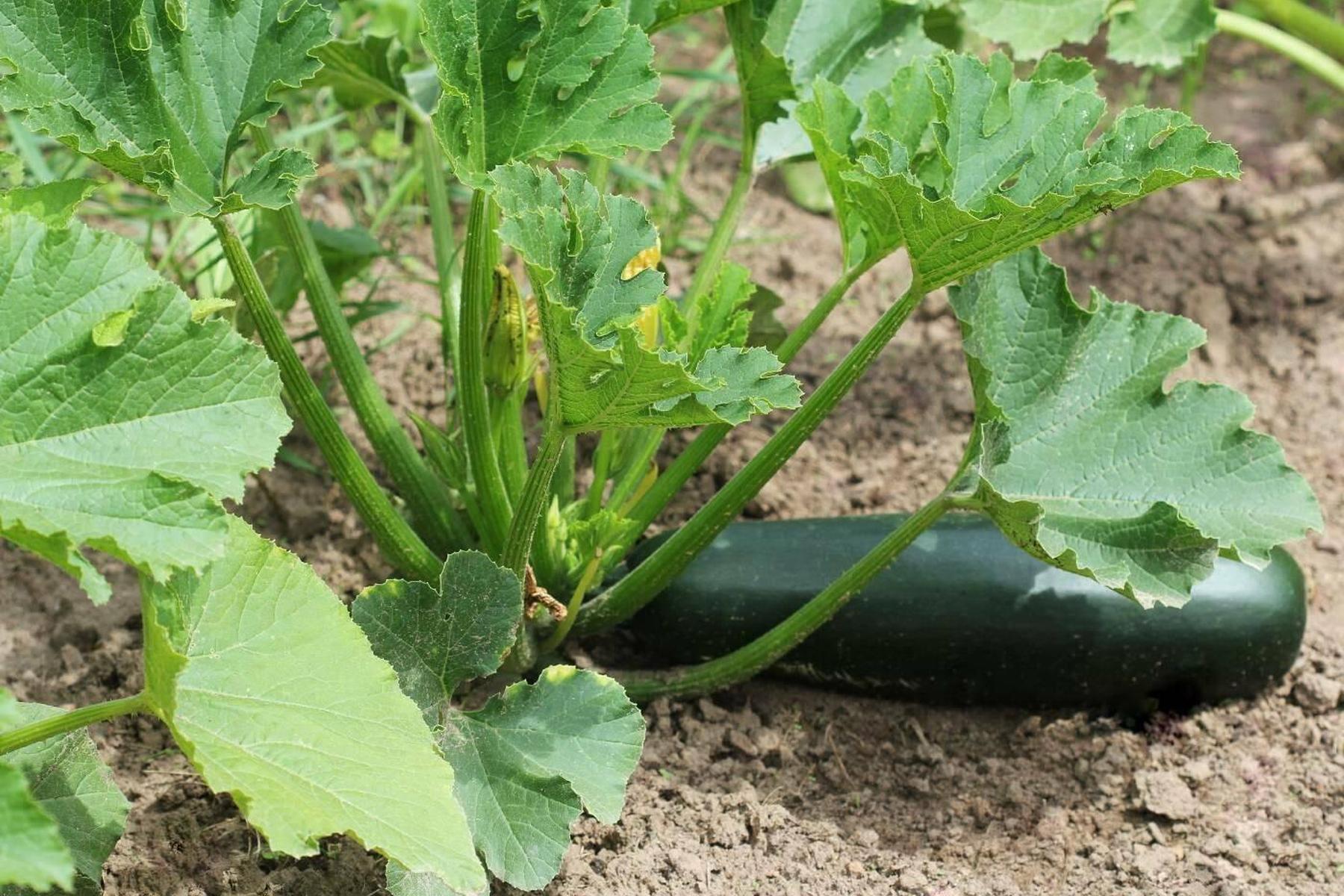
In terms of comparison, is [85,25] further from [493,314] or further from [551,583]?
[551,583]

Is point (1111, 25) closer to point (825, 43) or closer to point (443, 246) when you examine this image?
point (825, 43)

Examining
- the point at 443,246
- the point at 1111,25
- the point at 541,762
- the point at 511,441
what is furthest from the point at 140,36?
the point at 1111,25

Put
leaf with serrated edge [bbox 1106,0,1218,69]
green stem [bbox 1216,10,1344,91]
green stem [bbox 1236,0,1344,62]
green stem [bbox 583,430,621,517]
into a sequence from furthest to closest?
green stem [bbox 1236,0,1344,62], green stem [bbox 1216,10,1344,91], leaf with serrated edge [bbox 1106,0,1218,69], green stem [bbox 583,430,621,517]

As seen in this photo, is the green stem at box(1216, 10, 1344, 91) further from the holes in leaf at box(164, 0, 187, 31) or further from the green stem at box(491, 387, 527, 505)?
the holes in leaf at box(164, 0, 187, 31)

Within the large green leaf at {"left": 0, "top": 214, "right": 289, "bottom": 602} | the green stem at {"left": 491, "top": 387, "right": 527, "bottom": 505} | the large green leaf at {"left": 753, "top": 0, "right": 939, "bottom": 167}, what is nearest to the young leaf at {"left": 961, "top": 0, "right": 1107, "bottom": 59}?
the large green leaf at {"left": 753, "top": 0, "right": 939, "bottom": 167}

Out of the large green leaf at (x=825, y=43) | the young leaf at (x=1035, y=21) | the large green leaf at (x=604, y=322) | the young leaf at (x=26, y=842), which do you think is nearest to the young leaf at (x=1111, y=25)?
the young leaf at (x=1035, y=21)

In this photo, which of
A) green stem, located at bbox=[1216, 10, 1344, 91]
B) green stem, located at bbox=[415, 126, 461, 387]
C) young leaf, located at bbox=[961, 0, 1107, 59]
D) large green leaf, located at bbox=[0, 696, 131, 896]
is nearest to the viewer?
large green leaf, located at bbox=[0, 696, 131, 896]

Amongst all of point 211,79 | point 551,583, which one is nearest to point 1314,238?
point 551,583
